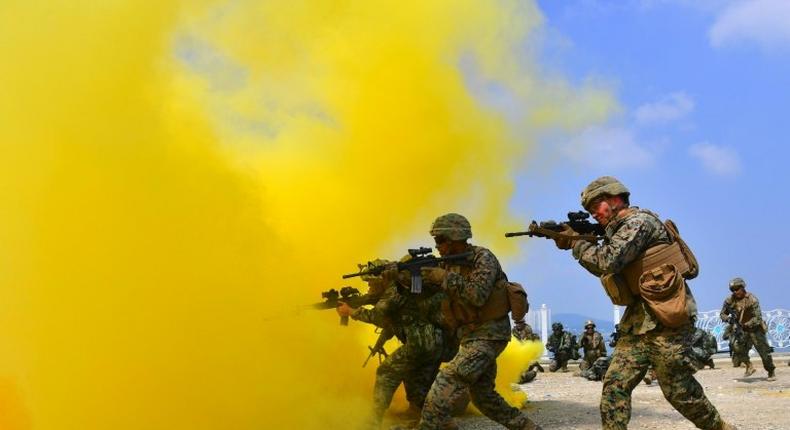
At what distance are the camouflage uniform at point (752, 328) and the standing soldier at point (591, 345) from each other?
3299mm

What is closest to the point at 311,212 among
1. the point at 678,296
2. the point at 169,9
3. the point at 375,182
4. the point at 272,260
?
the point at 375,182

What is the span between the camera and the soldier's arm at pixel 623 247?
4375 millimetres

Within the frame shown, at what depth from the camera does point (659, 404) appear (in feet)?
27.8

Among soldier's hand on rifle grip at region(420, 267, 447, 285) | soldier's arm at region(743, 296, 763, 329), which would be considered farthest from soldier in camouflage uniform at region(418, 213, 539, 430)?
soldier's arm at region(743, 296, 763, 329)

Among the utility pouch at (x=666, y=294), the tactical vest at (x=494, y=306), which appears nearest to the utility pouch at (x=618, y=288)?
the utility pouch at (x=666, y=294)

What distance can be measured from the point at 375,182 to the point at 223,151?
322cm

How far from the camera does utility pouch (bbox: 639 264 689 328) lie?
4.35 m

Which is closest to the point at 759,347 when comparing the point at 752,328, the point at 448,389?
the point at 752,328

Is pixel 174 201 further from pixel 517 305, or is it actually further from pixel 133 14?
pixel 517 305

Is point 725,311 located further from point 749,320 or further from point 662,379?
point 662,379

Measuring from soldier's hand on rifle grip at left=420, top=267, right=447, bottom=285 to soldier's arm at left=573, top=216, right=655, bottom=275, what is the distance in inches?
68.0

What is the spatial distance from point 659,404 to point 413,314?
3343 millimetres

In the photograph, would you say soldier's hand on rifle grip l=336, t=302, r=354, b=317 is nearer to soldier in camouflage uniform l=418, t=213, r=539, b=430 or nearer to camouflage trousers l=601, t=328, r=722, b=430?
soldier in camouflage uniform l=418, t=213, r=539, b=430

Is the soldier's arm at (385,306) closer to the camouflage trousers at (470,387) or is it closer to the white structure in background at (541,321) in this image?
the camouflage trousers at (470,387)
